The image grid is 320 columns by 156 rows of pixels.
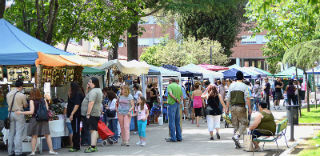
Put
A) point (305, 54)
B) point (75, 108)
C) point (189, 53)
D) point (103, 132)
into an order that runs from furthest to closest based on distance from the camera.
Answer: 1. point (189, 53)
2. point (305, 54)
3. point (103, 132)
4. point (75, 108)

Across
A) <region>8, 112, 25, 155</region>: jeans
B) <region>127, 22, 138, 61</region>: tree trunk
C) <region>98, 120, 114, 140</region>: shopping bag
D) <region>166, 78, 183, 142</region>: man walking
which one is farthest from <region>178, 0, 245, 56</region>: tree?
<region>8, 112, 25, 155</region>: jeans

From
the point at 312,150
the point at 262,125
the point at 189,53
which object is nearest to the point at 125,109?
the point at 262,125

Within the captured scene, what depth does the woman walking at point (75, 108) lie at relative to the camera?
11703mm

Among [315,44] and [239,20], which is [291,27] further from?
[239,20]

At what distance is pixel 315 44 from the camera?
18.5 metres

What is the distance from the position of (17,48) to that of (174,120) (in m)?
4.59

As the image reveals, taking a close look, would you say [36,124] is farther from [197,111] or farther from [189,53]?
[189,53]

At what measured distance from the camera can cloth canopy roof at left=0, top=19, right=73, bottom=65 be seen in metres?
12.7

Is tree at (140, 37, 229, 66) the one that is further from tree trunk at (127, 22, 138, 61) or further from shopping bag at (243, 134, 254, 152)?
shopping bag at (243, 134, 254, 152)

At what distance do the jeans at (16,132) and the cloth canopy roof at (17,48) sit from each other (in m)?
1.91

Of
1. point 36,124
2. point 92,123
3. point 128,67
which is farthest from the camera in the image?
point 128,67

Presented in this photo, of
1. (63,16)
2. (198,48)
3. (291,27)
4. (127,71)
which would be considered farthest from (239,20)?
(127,71)

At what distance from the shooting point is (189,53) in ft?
156

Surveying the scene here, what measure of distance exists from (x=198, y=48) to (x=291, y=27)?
21.9 metres
